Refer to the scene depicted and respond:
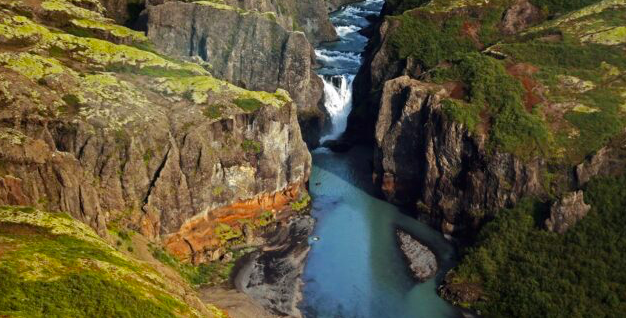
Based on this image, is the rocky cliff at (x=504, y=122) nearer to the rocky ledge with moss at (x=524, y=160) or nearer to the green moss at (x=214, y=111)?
the rocky ledge with moss at (x=524, y=160)

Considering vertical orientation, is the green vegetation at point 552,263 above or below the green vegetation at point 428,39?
below

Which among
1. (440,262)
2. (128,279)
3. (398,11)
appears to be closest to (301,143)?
(440,262)

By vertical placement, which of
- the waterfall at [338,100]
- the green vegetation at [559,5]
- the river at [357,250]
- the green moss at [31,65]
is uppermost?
the green vegetation at [559,5]

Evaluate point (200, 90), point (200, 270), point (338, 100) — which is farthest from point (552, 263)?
point (338, 100)

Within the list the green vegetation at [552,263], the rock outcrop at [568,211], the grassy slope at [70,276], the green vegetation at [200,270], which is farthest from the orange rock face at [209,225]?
the rock outcrop at [568,211]

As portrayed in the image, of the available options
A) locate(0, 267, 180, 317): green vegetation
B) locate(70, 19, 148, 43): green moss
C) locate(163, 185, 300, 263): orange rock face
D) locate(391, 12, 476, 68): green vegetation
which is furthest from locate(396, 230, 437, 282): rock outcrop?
locate(70, 19, 148, 43): green moss

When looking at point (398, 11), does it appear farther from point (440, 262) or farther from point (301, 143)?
point (440, 262)

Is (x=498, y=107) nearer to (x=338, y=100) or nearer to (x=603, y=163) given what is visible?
(x=603, y=163)
